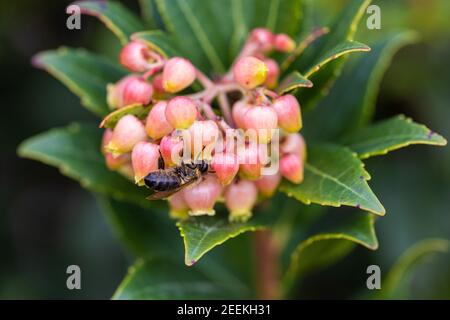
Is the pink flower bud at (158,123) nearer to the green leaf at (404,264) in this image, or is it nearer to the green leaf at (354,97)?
the green leaf at (354,97)

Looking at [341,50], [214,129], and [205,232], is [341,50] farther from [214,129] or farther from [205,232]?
[205,232]

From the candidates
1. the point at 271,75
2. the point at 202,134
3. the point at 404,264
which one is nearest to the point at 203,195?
the point at 202,134

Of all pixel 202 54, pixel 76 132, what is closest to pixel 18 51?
pixel 76 132

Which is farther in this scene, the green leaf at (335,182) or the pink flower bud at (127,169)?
the pink flower bud at (127,169)

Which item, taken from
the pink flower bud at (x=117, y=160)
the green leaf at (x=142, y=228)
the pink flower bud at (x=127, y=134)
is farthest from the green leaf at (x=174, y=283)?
the pink flower bud at (x=127, y=134)

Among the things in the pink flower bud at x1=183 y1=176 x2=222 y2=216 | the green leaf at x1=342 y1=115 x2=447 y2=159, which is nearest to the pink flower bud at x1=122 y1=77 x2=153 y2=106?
the pink flower bud at x1=183 y1=176 x2=222 y2=216

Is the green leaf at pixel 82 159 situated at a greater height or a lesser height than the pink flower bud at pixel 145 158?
greater

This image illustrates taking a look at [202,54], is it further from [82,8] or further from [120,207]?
[120,207]
